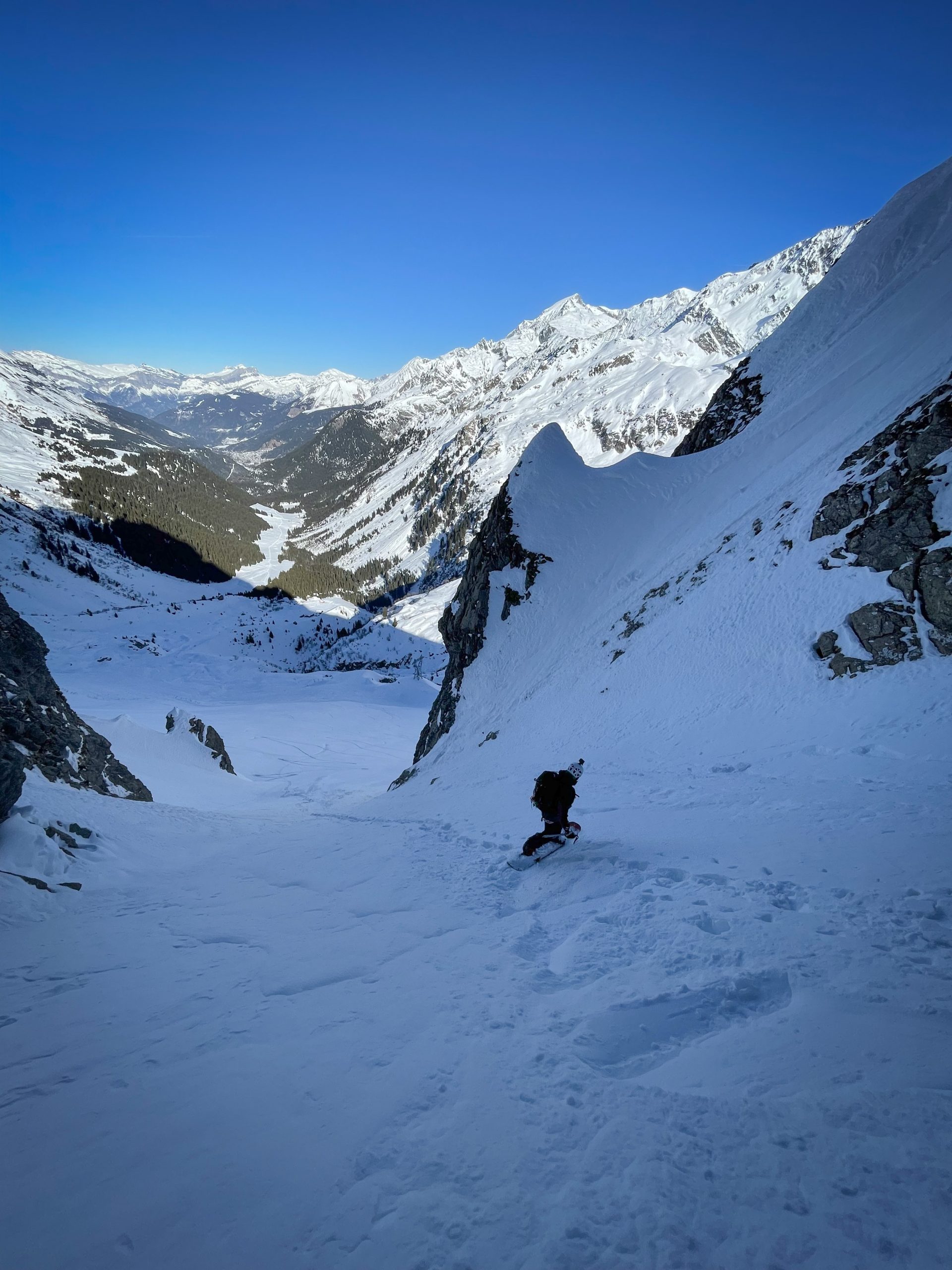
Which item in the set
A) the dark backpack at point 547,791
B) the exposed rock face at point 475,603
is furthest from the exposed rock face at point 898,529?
the exposed rock face at point 475,603

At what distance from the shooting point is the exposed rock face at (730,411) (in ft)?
117

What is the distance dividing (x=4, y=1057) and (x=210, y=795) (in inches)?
769

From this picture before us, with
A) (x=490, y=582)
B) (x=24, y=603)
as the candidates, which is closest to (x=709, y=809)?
(x=490, y=582)

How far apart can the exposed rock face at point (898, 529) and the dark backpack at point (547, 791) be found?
753 centimetres

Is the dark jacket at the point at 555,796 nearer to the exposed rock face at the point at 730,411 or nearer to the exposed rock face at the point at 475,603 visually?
the exposed rock face at the point at 475,603

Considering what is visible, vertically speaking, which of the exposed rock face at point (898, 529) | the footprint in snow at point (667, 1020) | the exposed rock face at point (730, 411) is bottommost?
the footprint in snow at point (667, 1020)

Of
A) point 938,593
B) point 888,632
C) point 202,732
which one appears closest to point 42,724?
point 202,732

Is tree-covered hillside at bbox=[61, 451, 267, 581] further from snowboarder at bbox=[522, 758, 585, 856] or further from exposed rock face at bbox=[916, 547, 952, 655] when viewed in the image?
exposed rock face at bbox=[916, 547, 952, 655]

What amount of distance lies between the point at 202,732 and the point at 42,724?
14640 mm

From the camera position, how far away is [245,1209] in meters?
2.90

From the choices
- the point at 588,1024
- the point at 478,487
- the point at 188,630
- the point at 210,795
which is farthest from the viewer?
the point at 478,487

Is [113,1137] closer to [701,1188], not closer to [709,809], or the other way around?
[701,1188]

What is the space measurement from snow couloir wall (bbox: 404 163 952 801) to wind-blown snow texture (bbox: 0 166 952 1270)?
0.23m

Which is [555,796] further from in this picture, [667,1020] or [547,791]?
[667,1020]
